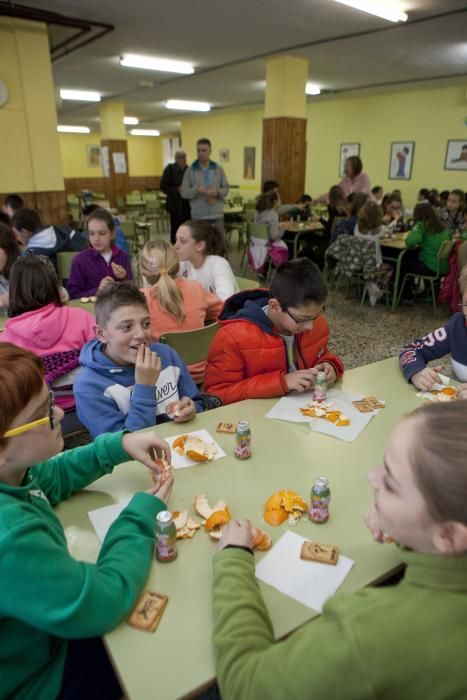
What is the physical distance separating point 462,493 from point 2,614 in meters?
0.80

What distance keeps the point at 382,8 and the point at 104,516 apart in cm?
583

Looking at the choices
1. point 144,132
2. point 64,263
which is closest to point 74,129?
point 144,132

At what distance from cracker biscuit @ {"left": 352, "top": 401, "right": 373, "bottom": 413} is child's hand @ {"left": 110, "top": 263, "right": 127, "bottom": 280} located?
2524 mm

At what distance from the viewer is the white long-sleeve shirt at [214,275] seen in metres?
3.25

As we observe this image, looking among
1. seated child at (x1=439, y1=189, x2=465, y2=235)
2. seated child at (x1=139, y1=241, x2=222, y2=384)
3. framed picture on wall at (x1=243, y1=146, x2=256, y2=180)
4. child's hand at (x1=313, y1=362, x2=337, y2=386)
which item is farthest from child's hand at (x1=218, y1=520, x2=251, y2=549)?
framed picture on wall at (x1=243, y1=146, x2=256, y2=180)

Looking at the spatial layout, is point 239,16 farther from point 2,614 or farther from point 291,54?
point 2,614

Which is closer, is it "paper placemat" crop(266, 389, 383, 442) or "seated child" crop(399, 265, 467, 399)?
"paper placemat" crop(266, 389, 383, 442)

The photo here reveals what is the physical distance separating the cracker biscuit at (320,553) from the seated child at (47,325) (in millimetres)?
1464

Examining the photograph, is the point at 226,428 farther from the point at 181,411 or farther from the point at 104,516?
the point at 104,516

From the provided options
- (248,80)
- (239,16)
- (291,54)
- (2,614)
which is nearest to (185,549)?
(2,614)

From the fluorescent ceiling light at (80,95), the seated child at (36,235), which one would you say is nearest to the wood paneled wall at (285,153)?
the seated child at (36,235)

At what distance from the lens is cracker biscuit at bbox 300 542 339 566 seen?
3.34 ft

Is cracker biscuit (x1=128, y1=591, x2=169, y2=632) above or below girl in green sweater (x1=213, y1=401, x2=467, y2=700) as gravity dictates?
below

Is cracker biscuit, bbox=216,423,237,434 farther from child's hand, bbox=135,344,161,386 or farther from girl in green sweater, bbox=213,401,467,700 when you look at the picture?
girl in green sweater, bbox=213,401,467,700
